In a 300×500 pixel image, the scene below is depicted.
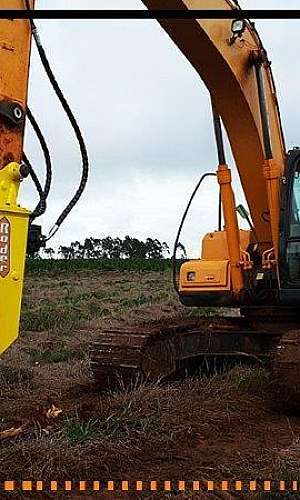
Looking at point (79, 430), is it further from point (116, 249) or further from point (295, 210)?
point (116, 249)

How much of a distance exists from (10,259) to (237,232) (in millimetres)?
4719

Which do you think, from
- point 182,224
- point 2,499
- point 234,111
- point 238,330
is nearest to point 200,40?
point 234,111

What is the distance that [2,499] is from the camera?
4.19 m

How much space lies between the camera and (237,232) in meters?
7.88

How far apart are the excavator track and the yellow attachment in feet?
13.1

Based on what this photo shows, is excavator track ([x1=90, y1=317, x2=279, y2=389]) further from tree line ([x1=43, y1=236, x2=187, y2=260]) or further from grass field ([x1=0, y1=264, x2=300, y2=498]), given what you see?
tree line ([x1=43, y1=236, x2=187, y2=260])

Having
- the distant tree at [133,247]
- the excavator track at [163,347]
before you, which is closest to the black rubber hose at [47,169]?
the excavator track at [163,347]

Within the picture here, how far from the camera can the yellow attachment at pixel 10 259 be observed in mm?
3371

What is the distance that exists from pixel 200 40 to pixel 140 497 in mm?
4035

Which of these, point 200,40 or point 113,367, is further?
point 113,367

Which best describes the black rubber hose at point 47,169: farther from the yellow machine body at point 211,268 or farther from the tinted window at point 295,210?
the yellow machine body at point 211,268

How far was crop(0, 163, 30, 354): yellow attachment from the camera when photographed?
3.37 meters

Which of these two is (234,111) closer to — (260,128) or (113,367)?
(260,128)

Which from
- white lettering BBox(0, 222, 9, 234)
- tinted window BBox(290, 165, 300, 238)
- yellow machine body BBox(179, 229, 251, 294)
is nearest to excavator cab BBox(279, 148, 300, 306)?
tinted window BBox(290, 165, 300, 238)
